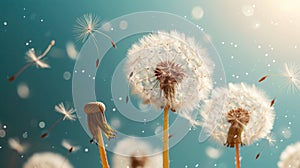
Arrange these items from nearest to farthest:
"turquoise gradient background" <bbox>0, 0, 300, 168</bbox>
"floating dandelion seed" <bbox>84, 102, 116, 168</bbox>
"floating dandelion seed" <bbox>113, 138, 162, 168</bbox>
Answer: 1. "floating dandelion seed" <bbox>84, 102, 116, 168</bbox>
2. "floating dandelion seed" <bbox>113, 138, 162, 168</bbox>
3. "turquoise gradient background" <bbox>0, 0, 300, 168</bbox>

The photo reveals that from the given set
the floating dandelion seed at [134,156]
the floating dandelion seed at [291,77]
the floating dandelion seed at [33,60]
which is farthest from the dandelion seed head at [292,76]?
the floating dandelion seed at [33,60]

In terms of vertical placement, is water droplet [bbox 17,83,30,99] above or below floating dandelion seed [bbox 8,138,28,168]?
above

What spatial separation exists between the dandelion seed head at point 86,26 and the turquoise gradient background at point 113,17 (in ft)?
0.05

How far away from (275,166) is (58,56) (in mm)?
651

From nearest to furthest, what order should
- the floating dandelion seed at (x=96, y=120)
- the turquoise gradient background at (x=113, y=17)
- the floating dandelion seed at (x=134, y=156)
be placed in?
the floating dandelion seed at (x=96, y=120)
the floating dandelion seed at (x=134, y=156)
the turquoise gradient background at (x=113, y=17)

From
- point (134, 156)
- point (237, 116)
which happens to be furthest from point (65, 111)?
point (237, 116)

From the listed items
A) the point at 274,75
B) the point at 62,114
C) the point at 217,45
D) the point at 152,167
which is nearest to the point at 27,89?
the point at 62,114

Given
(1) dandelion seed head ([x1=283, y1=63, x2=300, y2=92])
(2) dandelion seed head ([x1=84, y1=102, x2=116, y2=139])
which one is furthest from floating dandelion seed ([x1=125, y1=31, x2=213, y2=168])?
(1) dandelion seed head ([x1=283, y1=63, x2=300, y2=92])

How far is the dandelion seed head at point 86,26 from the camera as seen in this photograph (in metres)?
0.96

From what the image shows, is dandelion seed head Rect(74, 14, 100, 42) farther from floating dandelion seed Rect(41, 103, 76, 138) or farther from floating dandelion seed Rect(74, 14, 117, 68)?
floating dandelion seed Rect(41, 103, 76, 138)

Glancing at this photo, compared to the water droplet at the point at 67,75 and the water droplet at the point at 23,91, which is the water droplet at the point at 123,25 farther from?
the water droplet at the point at 23,91

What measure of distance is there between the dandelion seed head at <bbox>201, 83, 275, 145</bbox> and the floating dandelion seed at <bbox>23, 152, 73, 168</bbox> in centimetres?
37

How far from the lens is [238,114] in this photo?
83cm

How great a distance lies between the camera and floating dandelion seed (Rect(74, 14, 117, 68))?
37.9 inches
